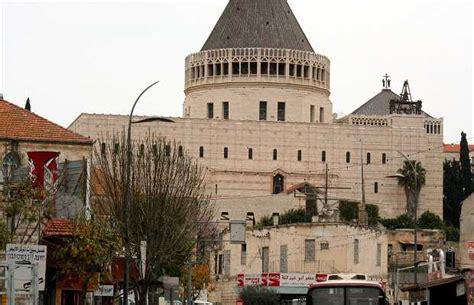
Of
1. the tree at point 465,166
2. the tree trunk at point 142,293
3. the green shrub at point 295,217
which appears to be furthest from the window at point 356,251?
the tree at point 465,166

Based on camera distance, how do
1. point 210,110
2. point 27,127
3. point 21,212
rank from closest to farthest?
1. point 21,212
2. point 27,127
3. point 210,110

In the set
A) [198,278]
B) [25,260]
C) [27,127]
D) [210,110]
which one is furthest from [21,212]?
[210,110]

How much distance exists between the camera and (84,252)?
134 feet

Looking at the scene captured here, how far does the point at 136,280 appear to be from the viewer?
58938 mm

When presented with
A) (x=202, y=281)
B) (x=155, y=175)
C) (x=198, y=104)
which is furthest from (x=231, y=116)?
(x=155, y=175)

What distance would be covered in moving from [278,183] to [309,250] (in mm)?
65073

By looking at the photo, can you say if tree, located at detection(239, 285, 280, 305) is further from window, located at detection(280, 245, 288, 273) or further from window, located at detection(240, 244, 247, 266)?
window, located at detection(240, 244, 247, 266)

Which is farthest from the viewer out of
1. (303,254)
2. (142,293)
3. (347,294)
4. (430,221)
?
(430,221)

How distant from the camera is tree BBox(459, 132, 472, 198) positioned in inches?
6929

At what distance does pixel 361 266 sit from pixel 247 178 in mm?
63796

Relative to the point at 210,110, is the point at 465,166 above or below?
below

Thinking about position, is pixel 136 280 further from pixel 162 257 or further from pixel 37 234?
pixel 37 234

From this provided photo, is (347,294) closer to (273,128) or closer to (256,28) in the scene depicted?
(273,128)

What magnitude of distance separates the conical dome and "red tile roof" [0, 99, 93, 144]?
109357 millimetres
